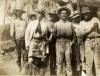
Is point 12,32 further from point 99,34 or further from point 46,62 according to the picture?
point 99,34

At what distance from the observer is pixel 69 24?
676 cm

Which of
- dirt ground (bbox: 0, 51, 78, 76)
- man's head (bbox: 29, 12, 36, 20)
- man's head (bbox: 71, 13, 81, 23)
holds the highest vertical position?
man's head (bbox: 29, 12, 36, 20)

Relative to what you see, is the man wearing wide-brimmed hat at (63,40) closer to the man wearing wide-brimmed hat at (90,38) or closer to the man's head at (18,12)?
the man wearing wide-brimmed hat at (90,38)

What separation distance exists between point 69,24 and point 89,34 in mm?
438

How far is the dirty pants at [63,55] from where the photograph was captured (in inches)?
256

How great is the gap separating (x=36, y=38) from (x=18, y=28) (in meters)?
0.43

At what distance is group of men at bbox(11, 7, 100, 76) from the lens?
6.52 m

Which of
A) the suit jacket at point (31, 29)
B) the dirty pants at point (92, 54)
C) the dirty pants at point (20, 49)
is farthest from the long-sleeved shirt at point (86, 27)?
the dirty pants at point (20, 49)

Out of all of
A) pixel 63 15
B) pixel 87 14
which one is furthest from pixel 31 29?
pixel 87 14

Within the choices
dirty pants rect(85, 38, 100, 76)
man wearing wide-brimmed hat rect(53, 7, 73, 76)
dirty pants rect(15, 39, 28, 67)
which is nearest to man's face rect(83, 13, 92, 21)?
man wearing wide-brimmed hat rect(53, 7, 73, 76)

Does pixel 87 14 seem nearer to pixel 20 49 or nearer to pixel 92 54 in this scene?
pixel 92 54

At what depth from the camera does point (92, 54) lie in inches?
260

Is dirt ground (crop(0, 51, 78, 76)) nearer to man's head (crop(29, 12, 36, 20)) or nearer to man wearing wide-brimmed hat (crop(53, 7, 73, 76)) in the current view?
man wearing wide-brimmed hat (crop(53, 7, 73, 76))

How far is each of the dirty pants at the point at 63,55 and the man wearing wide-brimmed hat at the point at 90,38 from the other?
0.30 meters
